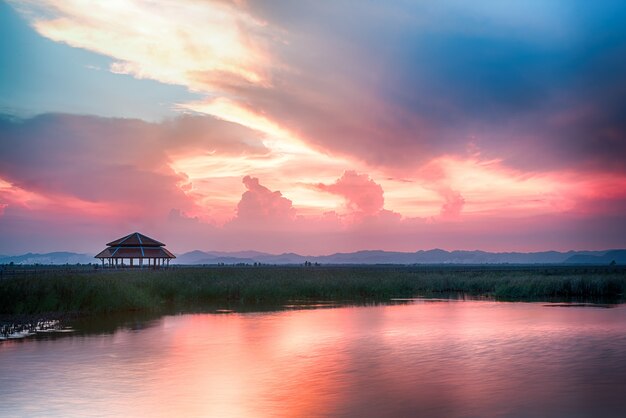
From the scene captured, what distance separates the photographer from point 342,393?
48.4 feet

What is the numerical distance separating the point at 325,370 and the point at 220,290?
27076mm

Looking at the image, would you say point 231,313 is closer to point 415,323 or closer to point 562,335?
point 415,323

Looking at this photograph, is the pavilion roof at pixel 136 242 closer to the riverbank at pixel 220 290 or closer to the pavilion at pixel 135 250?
the pavilion at pixel 135 250

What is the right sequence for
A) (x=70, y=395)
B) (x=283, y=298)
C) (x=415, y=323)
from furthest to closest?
1. (x=283, y=298)
2. (x=415, y=323)
3. (x=70, y=395)

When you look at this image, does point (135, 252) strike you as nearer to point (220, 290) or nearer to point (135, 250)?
point (135, 250)

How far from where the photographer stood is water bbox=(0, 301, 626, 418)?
1341 cm

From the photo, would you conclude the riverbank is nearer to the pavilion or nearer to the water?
the water

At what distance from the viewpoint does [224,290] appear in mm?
43938

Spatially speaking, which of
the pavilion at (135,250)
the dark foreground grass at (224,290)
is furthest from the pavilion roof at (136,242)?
the dark foreground grass at (224,290)

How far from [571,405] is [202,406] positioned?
8659 millimetres

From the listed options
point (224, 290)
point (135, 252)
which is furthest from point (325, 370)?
point (135, 252)

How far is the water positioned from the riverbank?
536 cm

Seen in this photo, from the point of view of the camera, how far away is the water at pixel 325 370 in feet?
44.0

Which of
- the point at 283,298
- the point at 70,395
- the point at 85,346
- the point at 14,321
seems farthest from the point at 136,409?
the point at 283,298
